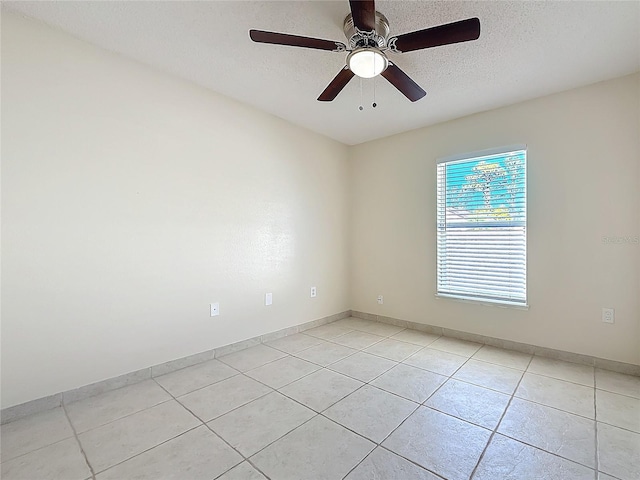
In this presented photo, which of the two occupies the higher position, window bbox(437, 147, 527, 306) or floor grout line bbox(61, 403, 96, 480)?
window bbox(437, 147, 527, 306)

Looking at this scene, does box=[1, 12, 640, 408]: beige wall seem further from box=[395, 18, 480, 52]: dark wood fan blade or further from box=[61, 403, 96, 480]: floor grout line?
box=[395, 18, 480, 52]: dark wood fan blade

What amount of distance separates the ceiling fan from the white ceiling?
221 mm

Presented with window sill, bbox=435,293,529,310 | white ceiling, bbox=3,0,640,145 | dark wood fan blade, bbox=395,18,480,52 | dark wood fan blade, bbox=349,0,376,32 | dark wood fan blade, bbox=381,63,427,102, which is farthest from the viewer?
window sill, bbox=435,293,529,310

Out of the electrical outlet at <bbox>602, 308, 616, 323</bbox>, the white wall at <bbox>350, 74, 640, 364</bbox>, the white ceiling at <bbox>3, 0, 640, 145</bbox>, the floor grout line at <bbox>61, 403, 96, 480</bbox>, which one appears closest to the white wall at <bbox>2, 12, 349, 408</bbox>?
Answer: the floor grout line at <bbox>61, 403, 96, 480</bbox>

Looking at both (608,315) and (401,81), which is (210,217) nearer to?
(401,81)

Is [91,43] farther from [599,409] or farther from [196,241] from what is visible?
[599,409]

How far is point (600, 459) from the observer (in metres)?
1.49

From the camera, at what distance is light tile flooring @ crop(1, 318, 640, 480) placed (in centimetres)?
144

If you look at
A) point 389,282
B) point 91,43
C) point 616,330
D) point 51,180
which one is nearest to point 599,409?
point 616,330

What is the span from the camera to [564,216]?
8.85 feet

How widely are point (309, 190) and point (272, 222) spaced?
0.71m

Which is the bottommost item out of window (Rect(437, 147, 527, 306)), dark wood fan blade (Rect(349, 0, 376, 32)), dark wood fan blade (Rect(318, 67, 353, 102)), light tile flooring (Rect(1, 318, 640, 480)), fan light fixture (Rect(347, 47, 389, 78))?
light tile flooring (Rect(1, 318, 640, 480))

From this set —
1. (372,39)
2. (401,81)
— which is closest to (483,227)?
(401,81)

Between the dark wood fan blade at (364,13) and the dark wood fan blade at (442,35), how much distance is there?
19cm
